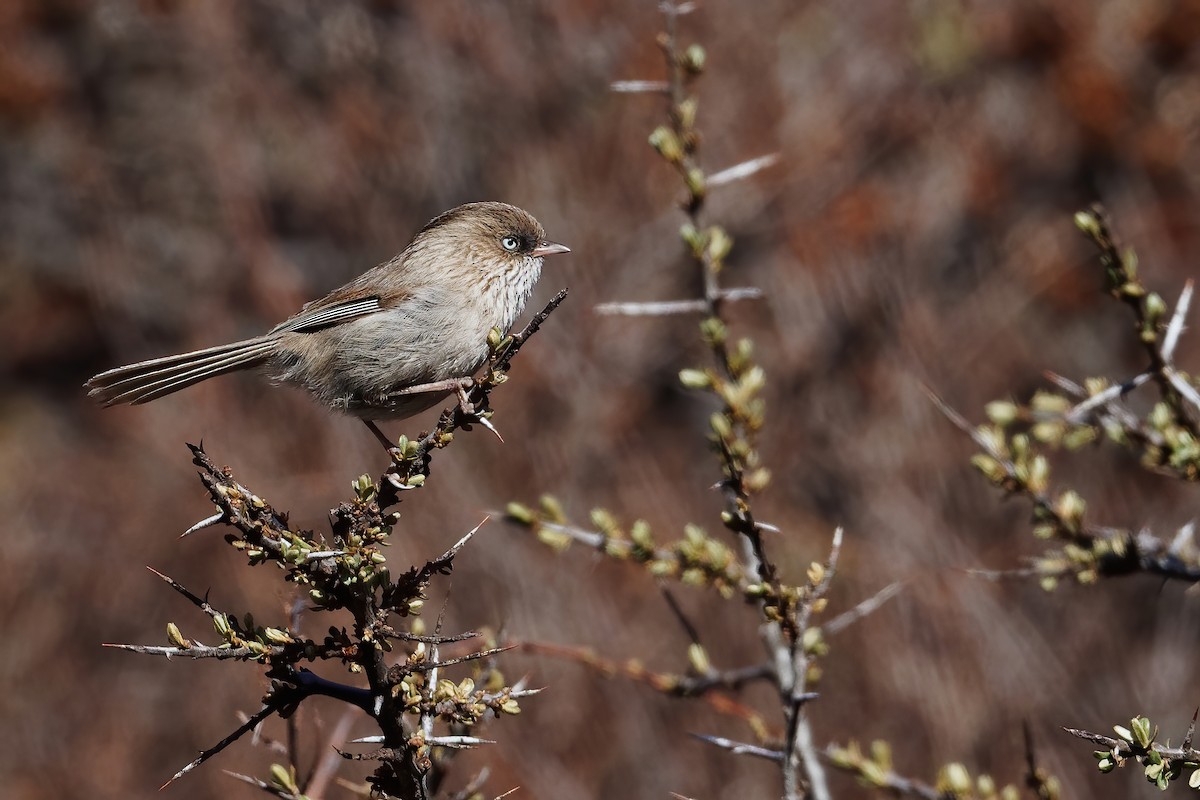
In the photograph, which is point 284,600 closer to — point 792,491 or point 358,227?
point 792,491

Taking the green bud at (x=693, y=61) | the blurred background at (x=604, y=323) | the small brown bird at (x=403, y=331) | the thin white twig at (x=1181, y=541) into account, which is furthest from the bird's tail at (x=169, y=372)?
the blurred background at (x=604, y=323)

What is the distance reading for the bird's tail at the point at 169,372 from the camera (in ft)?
12.5

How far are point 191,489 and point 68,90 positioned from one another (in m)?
6.12

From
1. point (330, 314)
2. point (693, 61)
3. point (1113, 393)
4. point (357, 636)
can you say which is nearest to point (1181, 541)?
point (1113, 393)

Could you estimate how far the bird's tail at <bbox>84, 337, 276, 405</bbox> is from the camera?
380cm

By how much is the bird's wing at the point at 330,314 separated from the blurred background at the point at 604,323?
13.7ft

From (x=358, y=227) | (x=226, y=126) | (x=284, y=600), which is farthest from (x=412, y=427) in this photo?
(x=226, y=126)

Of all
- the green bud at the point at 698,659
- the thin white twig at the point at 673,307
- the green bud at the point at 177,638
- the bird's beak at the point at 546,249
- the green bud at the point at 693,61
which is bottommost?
the green bud at the point at 698,659

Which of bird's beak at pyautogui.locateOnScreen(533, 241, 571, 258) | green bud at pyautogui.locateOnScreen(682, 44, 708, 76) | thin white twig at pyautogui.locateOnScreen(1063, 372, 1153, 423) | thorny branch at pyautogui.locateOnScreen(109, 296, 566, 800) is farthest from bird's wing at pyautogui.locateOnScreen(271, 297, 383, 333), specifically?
thin white twig at pyautogui.locateOnScreen(1063, 372, 1153, 423)

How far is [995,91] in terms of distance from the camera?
13688 mm

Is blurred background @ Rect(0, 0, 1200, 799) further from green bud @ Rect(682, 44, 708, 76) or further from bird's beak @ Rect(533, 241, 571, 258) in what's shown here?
green bud @ Rect(682, 44, 708, 76)

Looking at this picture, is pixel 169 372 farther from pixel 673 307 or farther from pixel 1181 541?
pixel 1181 541

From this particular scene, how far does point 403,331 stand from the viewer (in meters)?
4.27

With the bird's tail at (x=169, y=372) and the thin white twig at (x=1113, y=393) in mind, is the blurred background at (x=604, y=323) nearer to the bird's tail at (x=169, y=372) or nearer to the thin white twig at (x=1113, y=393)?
the bird's tail at (x=169, y=372)
